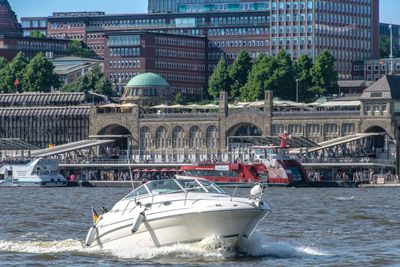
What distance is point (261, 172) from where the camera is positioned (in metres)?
164

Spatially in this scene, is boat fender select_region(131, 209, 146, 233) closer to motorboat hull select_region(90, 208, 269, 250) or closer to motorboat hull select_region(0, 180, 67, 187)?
A: motorboat hull select_region(90, 208, 269, 250)

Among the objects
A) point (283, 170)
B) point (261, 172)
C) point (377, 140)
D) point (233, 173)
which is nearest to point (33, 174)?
point (233, 173)

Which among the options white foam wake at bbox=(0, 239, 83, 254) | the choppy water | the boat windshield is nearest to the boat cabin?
the choppy water

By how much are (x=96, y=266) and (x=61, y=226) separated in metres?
22.2

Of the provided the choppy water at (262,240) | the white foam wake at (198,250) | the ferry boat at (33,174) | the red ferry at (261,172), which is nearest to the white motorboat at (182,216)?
the white foam wake at (198,250)

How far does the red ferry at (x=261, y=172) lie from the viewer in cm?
16300

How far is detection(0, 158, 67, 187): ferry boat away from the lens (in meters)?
168

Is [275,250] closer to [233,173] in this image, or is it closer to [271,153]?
[233,173]

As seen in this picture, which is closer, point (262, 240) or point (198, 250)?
point (198, 250)

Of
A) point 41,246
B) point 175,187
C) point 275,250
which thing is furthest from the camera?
point 41,246

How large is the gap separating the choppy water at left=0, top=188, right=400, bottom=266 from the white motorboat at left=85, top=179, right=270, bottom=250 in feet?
1.61

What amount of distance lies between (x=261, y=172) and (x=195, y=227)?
332 feet

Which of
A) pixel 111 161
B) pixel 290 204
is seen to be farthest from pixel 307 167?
pixel 290 204

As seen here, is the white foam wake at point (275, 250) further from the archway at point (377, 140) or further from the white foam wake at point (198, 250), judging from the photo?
the archway at point (377, 140)
